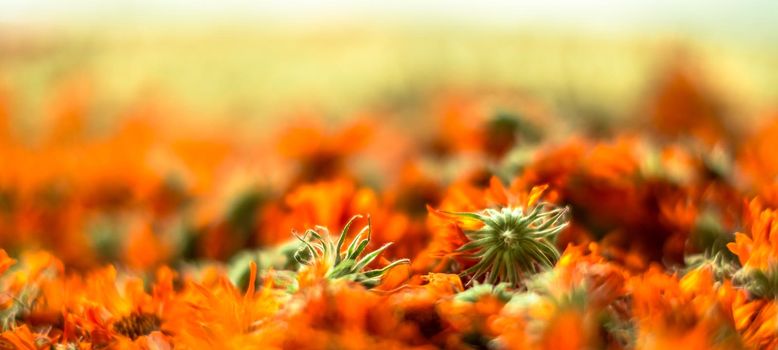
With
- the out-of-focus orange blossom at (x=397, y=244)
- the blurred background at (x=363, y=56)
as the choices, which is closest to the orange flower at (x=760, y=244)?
the out-of-focus orange blossom at (x=397, y=244)

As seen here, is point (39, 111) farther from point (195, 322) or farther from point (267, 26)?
point (195, 322)

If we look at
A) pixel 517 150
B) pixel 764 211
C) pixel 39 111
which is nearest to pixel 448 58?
pixel 39 111

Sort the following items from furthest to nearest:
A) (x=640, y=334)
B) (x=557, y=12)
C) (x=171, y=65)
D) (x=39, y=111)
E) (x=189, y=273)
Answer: (x=557, y=12) → (x=171, y=65) → (x=39, y=111) → (x=189, y=273) → (x=640, y=334)

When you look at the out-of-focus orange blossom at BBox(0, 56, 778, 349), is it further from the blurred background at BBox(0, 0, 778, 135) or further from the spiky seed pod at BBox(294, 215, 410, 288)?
the blurred background at BBox(0, 0, 778, 135)

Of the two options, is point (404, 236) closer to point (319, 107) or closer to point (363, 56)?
point (319, 107)

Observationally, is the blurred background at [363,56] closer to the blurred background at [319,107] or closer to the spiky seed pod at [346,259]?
the blurred background at [319,107]

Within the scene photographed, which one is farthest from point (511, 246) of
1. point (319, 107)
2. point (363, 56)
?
point (363, 56)
